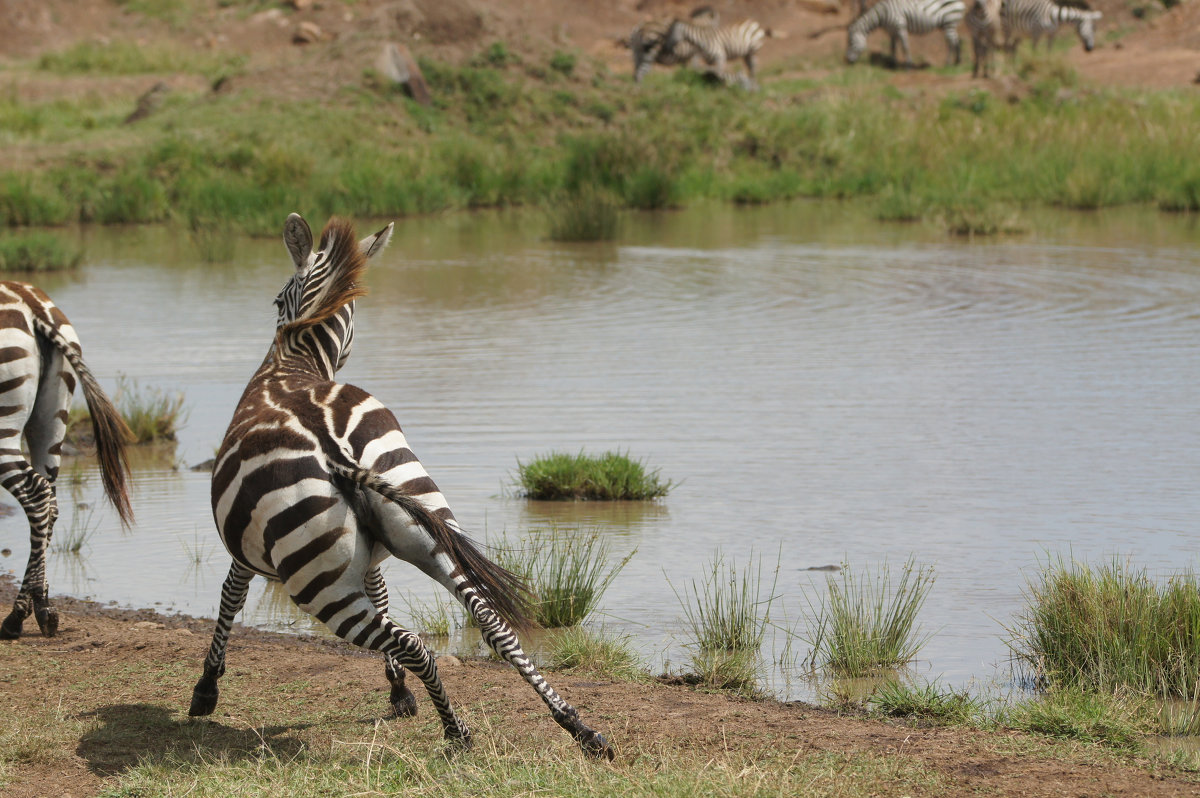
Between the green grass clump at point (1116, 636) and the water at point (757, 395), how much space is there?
302 millimetres

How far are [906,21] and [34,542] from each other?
116 ft

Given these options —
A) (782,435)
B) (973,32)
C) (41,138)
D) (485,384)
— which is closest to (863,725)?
(782,435)

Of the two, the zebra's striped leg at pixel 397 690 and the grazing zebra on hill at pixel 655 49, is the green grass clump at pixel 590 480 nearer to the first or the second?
the zebra's striped leg at pixel 397 690

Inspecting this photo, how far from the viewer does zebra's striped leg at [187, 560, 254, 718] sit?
477 cm

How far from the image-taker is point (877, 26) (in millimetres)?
38125

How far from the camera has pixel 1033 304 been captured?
1410 centimetres

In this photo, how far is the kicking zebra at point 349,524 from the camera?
4.11m

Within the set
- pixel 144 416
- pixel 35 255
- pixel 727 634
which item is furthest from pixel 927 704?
pixel 35 255

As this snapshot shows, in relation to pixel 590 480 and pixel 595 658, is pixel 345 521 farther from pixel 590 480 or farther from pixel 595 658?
pixel 590 480

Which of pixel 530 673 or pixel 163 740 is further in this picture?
pixel 163 740

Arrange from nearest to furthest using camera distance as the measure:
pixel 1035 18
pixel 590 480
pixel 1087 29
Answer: pixel 590 480 < pixel 1087 29 < pixel 1035 18

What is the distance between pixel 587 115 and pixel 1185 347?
65.0 feet

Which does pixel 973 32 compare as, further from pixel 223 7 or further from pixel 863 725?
pixel 863 725

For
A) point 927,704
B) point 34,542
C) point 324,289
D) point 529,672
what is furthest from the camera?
point 34,542
